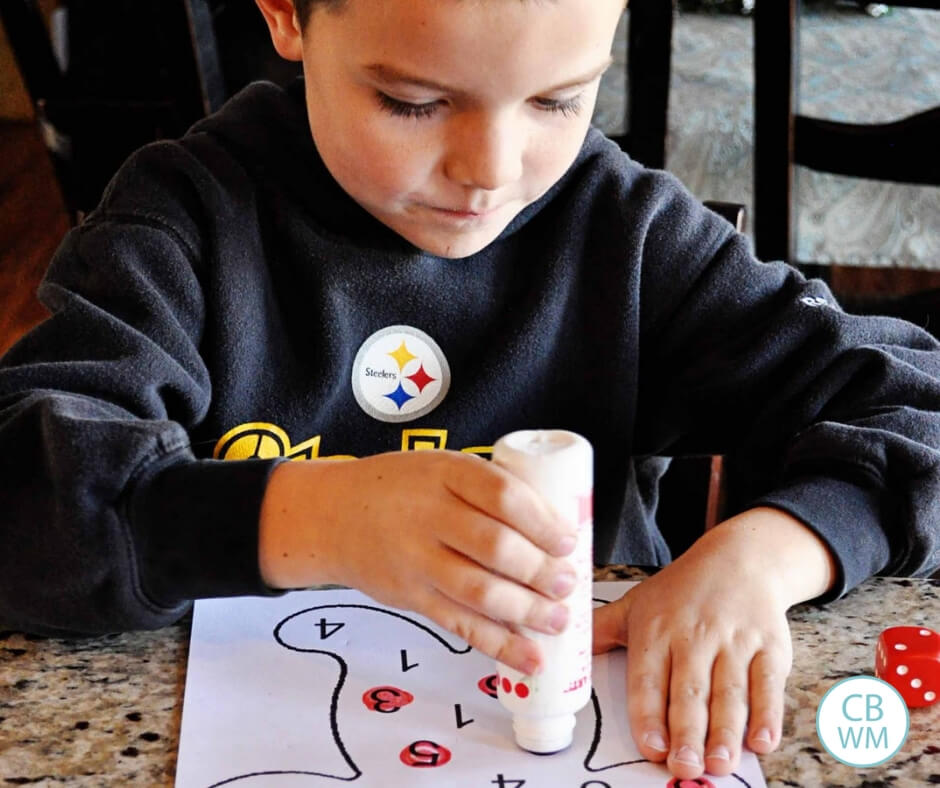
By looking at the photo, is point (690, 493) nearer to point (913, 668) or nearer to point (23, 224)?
point (913, 668)

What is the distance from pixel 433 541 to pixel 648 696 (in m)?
0.14

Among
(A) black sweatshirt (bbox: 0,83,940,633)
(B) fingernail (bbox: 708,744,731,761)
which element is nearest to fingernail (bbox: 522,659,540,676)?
(B) fingernail (bbox: 708,744,731,761)

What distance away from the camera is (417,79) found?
28.1 inches

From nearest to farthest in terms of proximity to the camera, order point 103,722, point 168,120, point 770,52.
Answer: point 103,722
point 770,52
point 168,120

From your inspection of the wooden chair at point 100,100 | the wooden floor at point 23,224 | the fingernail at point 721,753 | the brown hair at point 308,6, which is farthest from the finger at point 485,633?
the wooden floor at point 23,224

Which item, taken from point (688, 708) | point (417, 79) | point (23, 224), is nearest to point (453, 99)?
point (417, 79)

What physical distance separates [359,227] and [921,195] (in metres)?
1.13

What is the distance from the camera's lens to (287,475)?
0.68m

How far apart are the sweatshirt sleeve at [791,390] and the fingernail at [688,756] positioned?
0.18 metres

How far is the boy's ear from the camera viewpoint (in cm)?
86

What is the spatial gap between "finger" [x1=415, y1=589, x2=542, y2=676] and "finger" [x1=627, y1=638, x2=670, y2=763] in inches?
3.3

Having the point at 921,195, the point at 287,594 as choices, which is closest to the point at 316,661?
the point at 287,594

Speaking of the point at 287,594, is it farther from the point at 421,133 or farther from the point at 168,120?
the point at 168,120

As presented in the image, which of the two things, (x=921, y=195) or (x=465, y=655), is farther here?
(x=921, y=195)
